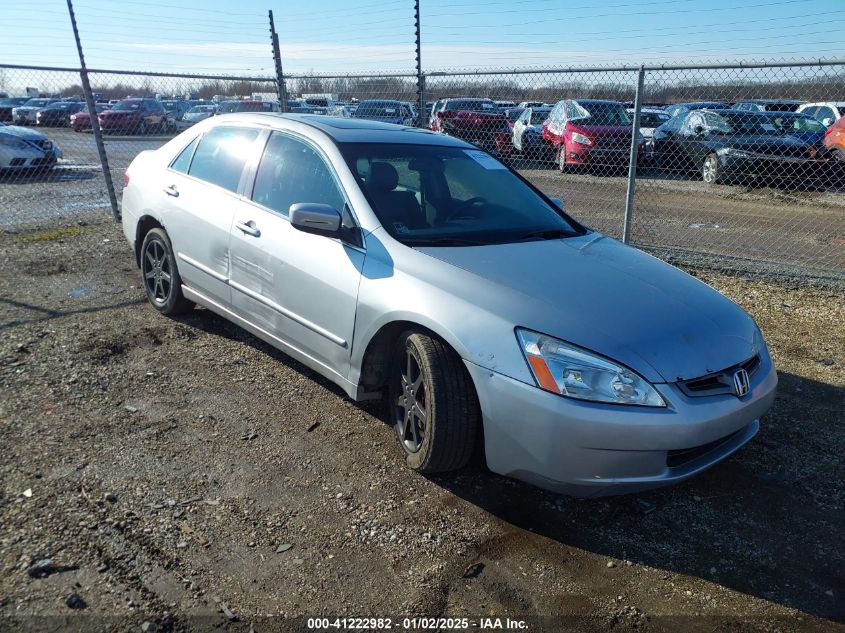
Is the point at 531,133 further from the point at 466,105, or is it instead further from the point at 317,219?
the point at 317,219

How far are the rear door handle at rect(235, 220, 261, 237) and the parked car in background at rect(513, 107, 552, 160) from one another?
35.1ft

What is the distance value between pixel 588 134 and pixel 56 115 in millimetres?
26055

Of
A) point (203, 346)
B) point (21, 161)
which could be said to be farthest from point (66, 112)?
point (203, 346)

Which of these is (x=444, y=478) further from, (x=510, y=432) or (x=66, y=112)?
(x=66, y=112)

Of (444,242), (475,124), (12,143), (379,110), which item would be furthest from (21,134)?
(444,242)

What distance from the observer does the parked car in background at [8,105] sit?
2803 cm

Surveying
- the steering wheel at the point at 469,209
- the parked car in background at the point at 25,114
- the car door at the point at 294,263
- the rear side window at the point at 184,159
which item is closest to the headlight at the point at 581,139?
the rear side window at the point at 184,159

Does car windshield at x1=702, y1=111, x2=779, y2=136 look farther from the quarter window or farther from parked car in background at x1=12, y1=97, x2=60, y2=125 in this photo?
parked car in background at x1=12, y1=97, x2=60, y2=125

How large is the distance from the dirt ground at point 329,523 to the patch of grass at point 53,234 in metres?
4.18

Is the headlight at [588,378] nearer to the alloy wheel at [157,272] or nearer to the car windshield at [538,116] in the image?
the alloy wheel at [157,272]

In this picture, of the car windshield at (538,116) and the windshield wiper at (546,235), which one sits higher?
the windshield wiper at (546,235)

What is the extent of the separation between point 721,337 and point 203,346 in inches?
134

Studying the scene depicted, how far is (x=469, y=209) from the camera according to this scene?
4.09 meters

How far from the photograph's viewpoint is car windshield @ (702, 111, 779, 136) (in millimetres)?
12312
